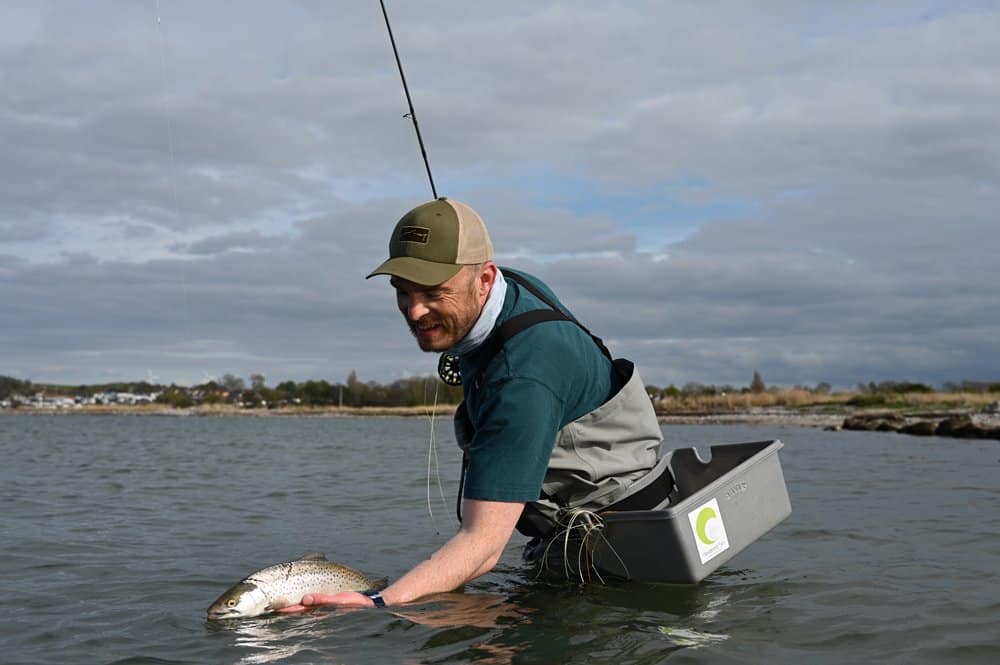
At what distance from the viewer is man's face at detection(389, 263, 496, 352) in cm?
390

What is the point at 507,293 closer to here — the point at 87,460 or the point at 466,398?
the point at 466,398

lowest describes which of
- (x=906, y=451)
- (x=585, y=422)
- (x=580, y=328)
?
(x=906, y=451)

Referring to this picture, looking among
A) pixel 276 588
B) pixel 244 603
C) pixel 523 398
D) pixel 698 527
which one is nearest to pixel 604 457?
pixel 698 527

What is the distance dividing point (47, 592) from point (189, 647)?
1795mm

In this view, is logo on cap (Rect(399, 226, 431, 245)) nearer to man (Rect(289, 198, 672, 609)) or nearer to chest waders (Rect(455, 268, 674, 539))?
man (Rect(289, 198, 672, 609))

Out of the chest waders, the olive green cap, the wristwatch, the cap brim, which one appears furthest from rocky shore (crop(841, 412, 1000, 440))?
the cap brim

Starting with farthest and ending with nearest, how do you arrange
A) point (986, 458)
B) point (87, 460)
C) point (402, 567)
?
point (87, 460) → point (986, 458) → point (402, 567)

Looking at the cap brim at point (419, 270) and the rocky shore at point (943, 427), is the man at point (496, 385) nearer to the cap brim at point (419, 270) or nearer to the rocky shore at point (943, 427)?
the cap brim at point (419, 270)

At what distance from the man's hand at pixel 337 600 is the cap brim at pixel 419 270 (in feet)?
4.79

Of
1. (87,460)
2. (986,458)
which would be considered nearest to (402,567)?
(986,458)

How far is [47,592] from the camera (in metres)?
5.32

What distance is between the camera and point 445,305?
12.9 feet

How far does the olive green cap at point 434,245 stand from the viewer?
12.4ft

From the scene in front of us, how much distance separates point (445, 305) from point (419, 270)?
0.24m
